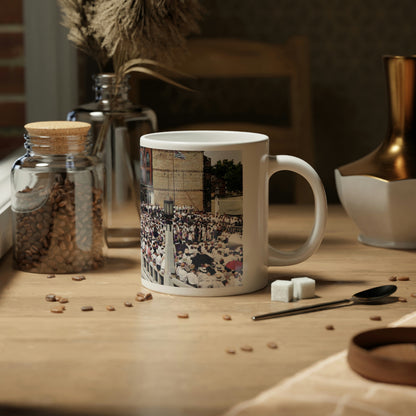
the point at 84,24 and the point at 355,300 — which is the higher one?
the point at 84,24

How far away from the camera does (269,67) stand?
168cm

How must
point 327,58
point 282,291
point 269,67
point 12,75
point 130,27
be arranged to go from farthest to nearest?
point 327,58, point 269,67, point 12,75, point 130,27, point 282,291

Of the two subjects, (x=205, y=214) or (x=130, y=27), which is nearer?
(x=205, y=214)

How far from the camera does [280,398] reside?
50cm

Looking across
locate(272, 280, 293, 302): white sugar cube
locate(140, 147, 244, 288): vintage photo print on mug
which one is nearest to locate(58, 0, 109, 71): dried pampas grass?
locate(140, 147, 244, 288): vintage photo print on mug

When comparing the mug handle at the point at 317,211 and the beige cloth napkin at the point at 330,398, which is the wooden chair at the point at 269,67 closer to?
the mug handle at the point at 317,211

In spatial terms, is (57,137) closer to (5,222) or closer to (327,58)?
(5,222)

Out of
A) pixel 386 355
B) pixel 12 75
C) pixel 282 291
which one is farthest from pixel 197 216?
pixel 12 75

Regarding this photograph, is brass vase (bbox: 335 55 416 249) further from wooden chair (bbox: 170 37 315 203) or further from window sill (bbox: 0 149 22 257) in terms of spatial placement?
wooden chair (bbox: 170 37 315 203)

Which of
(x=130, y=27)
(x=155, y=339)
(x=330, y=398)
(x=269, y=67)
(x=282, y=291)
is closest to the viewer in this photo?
(x=330, y=398)

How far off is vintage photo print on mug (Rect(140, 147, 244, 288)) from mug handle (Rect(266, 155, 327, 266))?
6 centimetres

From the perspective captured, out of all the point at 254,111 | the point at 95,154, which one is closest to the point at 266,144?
the point at 95,154

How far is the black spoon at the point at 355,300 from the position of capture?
676mm

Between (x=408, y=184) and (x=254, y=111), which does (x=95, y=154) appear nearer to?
(x=408, y=184)
